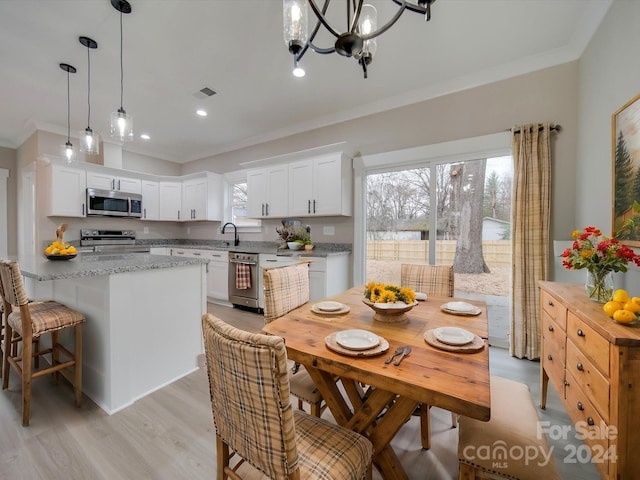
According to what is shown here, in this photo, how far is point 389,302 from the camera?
1.38 m

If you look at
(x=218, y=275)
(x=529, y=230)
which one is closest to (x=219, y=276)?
(x=218, y=275)

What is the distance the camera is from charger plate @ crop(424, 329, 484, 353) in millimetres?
1079

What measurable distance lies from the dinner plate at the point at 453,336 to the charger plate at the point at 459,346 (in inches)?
0.5

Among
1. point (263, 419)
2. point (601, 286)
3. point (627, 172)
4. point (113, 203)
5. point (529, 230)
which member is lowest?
point (263, 419)

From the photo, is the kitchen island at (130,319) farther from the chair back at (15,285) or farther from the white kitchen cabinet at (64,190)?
the white kitchen cabinet at (64,190)

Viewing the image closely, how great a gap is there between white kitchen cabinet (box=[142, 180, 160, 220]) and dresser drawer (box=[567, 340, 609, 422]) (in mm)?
6092

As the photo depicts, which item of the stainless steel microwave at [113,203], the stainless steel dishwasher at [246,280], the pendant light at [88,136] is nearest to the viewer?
the pendant light at [88,136]

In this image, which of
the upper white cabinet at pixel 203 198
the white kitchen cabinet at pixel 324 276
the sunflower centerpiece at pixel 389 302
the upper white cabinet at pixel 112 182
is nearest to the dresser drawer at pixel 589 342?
the sunflower centerpiece at pixel 389 302

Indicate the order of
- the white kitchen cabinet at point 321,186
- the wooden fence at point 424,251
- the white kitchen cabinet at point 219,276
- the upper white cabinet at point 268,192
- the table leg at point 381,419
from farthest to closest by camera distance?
the white kitchen cabinet at point 219,276 < the upper white cabinet at point 268,192 < the white kitchen cabinet at point 321,186 < the wooden fence at point 424,251 < the table leg at point 381,419

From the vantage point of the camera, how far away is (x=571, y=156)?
2459 millimetres

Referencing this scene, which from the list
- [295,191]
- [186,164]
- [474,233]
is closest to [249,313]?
[295,191]

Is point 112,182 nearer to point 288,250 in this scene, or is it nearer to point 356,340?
point 288,250

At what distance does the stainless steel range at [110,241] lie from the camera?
4.54 meters

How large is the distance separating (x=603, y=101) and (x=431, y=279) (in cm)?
177
